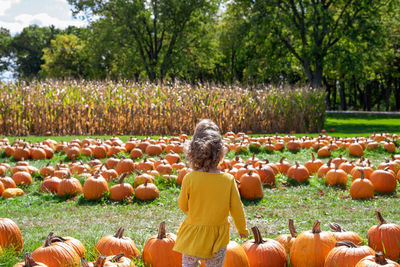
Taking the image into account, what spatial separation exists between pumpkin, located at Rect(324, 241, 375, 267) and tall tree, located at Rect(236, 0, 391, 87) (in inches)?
959

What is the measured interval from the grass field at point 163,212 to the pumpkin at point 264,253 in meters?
0.67

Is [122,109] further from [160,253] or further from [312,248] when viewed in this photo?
[312,248]

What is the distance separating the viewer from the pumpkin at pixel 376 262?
7.54 feet

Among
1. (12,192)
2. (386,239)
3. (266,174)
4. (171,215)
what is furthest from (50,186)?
(386,239)

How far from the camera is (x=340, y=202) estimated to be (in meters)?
5.05

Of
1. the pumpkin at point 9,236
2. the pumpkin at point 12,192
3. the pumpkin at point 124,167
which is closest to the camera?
the pumpkin at point 9,236

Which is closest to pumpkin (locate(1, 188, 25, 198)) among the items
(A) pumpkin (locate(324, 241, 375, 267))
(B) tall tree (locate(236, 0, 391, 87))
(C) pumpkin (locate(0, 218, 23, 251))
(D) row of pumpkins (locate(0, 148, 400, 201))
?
(D) row of pumpkins (locate(0, 148, 400, 201))

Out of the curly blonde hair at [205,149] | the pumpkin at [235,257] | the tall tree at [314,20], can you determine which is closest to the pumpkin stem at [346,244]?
the pumpkin at [235,257]

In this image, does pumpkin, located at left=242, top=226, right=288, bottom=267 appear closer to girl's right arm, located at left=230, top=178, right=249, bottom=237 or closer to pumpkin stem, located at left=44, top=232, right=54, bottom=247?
girl's right arm, located at left=230, top=178, right=249, bottom=237

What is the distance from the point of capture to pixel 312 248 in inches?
111

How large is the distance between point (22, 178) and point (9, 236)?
2957 millimetres

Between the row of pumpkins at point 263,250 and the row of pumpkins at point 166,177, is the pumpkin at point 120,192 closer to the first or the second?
the row of pumpkins at point 166,177

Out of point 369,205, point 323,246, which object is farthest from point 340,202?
point 323,246

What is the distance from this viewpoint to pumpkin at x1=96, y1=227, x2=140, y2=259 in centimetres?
288
